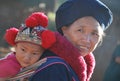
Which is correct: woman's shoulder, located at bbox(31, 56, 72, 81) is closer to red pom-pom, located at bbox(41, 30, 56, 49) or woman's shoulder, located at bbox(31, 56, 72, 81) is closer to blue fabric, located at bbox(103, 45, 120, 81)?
red pom-pom, located at bbox(41, 30, 56, 49)

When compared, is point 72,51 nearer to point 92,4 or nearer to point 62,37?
point 62,37

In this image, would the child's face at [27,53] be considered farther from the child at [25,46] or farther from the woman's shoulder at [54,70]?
the woman's shoulder at [54,70]

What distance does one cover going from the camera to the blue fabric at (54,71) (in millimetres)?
1987

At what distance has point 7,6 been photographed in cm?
1119

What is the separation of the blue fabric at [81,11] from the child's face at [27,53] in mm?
208

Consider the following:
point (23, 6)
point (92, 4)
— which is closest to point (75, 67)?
point (92, 4)

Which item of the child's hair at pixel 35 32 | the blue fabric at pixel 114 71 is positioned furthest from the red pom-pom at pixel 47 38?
the blue fabric at pixel 114 71

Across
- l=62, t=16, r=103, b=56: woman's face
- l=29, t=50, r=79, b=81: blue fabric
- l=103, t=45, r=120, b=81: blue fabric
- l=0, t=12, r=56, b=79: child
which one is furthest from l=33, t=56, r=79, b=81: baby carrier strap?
l=103, t=45, r=120, b=81: blue fabric

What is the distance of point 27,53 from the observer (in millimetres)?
2295

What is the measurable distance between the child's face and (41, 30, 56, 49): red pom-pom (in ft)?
0.29

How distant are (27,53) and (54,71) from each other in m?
0.36

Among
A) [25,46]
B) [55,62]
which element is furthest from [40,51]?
[55,62]

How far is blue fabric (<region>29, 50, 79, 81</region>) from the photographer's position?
1987mm

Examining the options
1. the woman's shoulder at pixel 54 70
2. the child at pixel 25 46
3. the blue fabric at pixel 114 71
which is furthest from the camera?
the blue fabric at pixel 114 71
